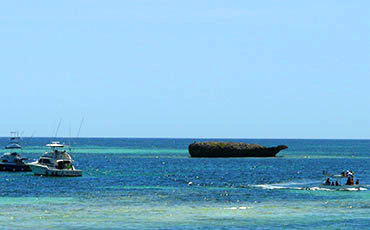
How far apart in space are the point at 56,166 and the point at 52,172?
85.6 inches

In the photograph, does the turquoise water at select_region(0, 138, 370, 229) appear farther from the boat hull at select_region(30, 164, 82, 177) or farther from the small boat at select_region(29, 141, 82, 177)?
the small boat at select_region(29, 141, 82, 177)

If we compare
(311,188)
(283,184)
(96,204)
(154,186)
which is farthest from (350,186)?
(96,204)

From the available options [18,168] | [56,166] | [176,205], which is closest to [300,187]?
[176,205]

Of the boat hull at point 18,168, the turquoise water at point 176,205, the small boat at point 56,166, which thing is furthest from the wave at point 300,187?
the boat hull at point 18,168

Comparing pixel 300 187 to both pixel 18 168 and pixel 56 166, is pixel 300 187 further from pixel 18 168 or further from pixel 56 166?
pixel 18 168

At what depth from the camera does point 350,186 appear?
292 feet

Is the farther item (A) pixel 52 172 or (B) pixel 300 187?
(A) pixel 52 172

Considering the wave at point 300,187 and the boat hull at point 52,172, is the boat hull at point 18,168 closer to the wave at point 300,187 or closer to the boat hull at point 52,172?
the boat hull at point 52,172

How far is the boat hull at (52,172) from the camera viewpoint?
11294cm

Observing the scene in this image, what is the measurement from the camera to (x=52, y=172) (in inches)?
4488

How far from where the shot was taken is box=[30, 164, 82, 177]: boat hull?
11294 centimetres

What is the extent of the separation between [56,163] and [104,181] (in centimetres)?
1407

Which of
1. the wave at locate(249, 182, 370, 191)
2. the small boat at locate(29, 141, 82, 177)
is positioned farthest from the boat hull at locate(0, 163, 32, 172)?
the wave at locate(249, 182, 370, 191)

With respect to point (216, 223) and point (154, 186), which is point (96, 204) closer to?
point (216, 223)
